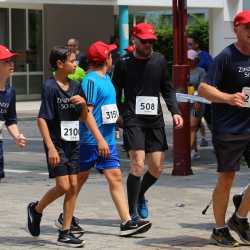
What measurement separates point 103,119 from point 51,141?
2.27 feet

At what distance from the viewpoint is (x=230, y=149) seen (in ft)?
23.7

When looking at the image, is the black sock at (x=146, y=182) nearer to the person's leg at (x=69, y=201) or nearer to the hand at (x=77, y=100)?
the person's leg at (x=69, y=201)

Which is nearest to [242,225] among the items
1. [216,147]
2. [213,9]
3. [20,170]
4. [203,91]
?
[216,147]

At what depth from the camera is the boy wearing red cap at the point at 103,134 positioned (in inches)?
309

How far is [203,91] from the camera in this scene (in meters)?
7.16

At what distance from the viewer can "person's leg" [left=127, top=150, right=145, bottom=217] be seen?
27.2 feet

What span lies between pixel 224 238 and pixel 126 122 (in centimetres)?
166

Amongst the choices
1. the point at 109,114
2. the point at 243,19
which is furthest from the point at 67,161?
the point at 243,19

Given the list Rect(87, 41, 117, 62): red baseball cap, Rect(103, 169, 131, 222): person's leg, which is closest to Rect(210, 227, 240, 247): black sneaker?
Rect(103, 169, 131, 222): person's leg

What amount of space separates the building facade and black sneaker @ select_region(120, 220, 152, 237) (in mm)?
22719

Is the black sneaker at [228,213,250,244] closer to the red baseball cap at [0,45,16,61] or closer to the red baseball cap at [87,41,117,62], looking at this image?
the red baseball cap at [87,41,117,62]

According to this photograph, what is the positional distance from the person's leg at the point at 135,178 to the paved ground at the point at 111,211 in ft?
0.87

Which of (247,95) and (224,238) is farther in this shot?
(224,238)

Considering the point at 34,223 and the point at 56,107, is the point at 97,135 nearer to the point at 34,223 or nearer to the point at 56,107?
the point at 56,107
